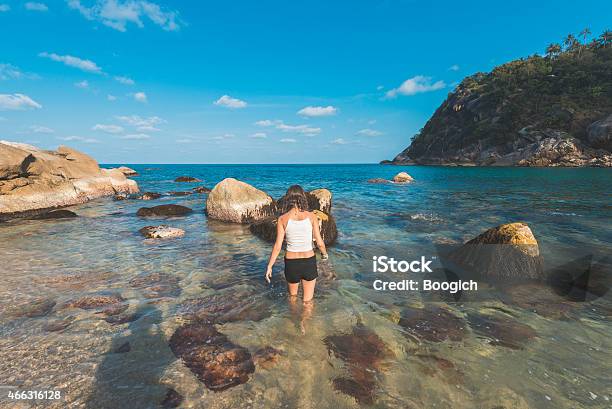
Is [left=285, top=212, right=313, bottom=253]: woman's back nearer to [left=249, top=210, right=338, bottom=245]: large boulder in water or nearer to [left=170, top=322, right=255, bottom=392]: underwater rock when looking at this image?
[left=170, top=322, right=255, bottom=392]: underwater rock

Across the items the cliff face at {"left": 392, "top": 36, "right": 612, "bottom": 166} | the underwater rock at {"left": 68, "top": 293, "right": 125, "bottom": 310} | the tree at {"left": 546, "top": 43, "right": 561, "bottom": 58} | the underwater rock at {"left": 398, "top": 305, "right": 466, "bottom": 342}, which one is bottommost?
the underwater rock at {"left": 398, "top": 305, "right": 466, "bottom": 342}

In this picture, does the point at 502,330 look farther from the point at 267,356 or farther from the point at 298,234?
the point at 267,356

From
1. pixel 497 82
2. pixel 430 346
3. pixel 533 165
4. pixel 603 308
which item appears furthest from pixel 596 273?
pixel 497 82

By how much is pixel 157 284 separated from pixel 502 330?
693 cm

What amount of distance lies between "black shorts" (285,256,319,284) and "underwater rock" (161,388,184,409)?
8.14ft

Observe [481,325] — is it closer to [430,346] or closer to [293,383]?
[430,346]

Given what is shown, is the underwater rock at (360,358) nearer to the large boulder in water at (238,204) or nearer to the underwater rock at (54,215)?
the large boulder in water at (238,204)

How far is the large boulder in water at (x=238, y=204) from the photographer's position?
13445 millimetres

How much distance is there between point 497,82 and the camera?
93.0 metres

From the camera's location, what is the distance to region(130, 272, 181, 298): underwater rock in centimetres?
599

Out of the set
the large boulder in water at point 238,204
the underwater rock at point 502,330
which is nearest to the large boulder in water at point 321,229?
the large boulder in water at point 238,204

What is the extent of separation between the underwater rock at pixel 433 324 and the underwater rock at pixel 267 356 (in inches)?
86.5

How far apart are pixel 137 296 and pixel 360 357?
4.67 metres

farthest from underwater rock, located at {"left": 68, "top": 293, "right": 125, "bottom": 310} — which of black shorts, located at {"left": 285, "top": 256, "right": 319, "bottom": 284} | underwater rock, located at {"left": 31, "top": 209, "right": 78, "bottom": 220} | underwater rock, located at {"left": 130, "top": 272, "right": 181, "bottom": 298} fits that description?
underwater rock, located at {"left": 31, "top": 209, "right": 78, "bottom": 220}
